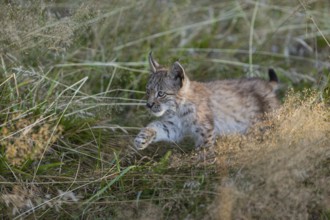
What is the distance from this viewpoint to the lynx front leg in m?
5.96

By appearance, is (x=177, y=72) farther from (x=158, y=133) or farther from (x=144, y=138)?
(x=144, y=138)

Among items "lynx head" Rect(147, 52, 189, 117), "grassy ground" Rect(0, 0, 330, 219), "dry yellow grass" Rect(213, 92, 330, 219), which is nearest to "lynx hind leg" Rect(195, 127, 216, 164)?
"grassy ground" Rect(0, 0, 330, 219)

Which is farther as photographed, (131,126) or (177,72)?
(131,126)

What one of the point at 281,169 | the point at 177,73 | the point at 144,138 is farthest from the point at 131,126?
the point at 281,169

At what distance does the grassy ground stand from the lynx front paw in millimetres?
113

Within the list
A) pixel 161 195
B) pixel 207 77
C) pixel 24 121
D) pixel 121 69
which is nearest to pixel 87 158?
pixel 24 121

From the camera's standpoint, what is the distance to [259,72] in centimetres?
775

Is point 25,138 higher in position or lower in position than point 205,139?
higher

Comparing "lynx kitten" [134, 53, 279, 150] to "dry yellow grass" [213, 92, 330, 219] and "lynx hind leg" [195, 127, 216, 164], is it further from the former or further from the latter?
"dry yellow grass" [213, 92, 330, 219]

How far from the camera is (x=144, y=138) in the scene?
19.6ft

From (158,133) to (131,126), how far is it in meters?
0.51

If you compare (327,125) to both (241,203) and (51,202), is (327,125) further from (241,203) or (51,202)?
(51,202)

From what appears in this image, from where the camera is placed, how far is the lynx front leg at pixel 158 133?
596cm

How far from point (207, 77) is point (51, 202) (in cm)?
315
